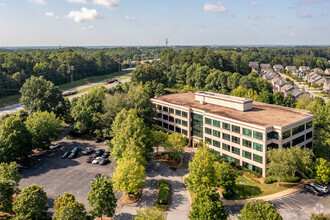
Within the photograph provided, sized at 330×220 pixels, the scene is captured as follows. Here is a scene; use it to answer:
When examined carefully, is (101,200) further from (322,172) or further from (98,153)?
(322,172)

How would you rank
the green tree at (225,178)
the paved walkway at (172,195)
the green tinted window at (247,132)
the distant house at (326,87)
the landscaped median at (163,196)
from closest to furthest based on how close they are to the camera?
1. the paved walkway at (172,195)
2. the landscaped median at (163,196)
3. the green tree at (225,178)
4. the green tinted window at (247,132)
5. the distant house at (326,87)

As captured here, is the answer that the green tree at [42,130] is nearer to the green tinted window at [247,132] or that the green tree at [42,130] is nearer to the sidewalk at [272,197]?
the sidewalk at [272,197]

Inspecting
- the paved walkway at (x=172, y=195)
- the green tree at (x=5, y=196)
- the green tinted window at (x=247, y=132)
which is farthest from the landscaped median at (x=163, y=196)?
the green tree at (x=5, y=196)

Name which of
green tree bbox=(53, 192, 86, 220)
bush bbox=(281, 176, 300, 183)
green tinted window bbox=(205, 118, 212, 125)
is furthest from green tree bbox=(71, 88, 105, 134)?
bush bbox=(281, 176, 300, 183)

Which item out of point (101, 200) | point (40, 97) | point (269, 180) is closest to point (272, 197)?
point (269, 180)

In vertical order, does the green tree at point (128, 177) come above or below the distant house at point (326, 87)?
below

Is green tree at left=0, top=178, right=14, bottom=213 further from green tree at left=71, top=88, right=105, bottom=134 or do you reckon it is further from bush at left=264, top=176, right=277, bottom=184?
bush at left=264, top=176, right=277, bottom=184
